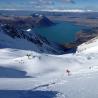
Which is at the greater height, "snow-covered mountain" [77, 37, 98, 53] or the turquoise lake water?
the turquoise lake water

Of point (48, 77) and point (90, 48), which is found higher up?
point (90, 48)

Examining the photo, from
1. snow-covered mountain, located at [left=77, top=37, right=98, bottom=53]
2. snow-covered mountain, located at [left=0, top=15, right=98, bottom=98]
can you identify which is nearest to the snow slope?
A: snow-covered mountain, located at [left=0, top=15, right=98, bottom=98]

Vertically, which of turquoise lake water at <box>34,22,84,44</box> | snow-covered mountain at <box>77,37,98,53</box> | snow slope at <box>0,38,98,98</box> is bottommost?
snow slope at <box>0,38,98,98</box>

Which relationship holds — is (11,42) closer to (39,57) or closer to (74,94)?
(39,57)

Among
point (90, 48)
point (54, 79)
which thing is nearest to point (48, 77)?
point (54, 79)

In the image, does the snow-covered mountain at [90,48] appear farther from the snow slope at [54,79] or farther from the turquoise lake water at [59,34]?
the turquoise lake water at [59,34]

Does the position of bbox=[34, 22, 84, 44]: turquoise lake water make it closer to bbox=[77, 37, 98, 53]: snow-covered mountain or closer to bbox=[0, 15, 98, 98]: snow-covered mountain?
bbox=[77, 37, 98, 53]: snow-covered mountain

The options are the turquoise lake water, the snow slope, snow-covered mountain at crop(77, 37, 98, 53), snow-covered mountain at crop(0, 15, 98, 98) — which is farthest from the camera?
the turquoise lake water

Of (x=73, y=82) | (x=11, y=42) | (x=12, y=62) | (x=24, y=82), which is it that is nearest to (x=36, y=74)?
(x=12, y=62)

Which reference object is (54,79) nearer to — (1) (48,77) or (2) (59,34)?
(1) (48,77)

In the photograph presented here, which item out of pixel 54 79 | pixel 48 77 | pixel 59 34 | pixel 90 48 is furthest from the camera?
pixel 59 34

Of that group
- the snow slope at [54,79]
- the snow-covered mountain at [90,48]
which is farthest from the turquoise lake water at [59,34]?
the snow slope at [54,79]

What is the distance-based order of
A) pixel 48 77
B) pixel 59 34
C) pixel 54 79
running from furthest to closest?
pixel 59 34 → pixel 48 77 → pixel 54 79
